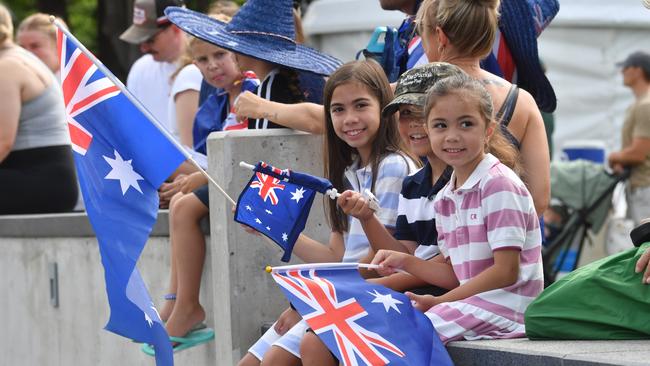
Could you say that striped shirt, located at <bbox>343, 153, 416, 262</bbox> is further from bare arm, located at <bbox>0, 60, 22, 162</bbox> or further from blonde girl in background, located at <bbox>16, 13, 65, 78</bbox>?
blonde girl in background, located at <bbox>16, 13, 65, 78</bbox>

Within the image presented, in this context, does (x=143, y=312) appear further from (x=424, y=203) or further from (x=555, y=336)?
(x=555, y=336)

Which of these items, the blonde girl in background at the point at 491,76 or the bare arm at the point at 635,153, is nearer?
the blonde girl in background at the point at 491,76

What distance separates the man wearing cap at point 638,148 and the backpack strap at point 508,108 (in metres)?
6.06

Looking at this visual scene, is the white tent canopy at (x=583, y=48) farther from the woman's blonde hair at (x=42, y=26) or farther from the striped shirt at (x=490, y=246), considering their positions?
the striped shirt at (x=490, y=246)

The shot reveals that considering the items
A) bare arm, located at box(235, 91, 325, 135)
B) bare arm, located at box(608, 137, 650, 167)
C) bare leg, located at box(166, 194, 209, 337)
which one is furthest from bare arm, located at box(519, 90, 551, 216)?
bare arm, located at box(608, 137, 650, 167)

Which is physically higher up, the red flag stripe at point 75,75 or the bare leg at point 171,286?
the red flag stripe at point 75,75

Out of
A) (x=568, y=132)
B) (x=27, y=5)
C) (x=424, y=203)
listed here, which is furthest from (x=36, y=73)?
(x=27, y=5)

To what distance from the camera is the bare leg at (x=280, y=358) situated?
5.10 meters

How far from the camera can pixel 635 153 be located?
11.5 m

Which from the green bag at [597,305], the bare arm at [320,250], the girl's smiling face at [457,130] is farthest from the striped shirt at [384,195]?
the green bag at [597,305]

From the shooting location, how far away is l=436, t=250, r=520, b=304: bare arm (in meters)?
4.77

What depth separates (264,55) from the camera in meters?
6.46

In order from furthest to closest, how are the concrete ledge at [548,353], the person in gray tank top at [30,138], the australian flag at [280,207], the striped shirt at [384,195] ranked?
the person in gray tank top at [30,138]
the striped shirt at [384,195]
the australian flag at [280,207]
the concrete ledge at [548,353]

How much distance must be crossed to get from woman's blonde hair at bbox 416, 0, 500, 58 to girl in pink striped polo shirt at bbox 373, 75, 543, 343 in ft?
1.76
